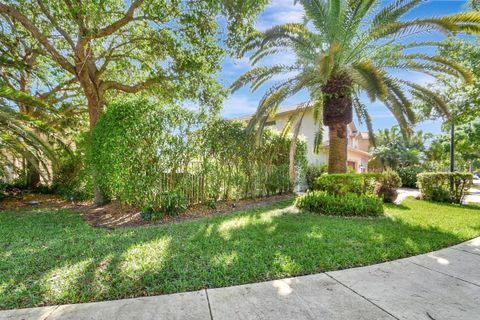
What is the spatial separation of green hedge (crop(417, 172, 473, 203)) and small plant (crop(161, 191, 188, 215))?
1150 centimetres

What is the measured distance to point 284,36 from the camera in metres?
8.13

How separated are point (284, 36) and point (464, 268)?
7.67 m

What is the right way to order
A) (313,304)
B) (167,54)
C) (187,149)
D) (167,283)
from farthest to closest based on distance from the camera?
(167,54), (187,149), (167,283), (313,304)

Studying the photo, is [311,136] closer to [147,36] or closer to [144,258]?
[147,36]

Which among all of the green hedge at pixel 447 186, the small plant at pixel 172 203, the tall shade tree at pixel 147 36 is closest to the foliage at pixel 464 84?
the green hedge at pixel 447 186

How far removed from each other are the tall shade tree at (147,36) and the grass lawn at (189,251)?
17.6 feet

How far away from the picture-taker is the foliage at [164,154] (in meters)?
7.09

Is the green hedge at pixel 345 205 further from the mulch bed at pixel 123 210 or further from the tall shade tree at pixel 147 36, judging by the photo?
the tall shade tree at pixel 147 36

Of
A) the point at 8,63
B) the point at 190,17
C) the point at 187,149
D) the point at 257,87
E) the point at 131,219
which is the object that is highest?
the point at 190,17

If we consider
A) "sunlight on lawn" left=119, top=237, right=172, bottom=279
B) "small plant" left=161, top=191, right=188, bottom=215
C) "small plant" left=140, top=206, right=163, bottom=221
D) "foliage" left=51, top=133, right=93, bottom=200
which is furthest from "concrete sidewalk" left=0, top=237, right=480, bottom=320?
"foliage" left=51, top=133, right=93, bottom=200

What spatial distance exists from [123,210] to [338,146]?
7.74m

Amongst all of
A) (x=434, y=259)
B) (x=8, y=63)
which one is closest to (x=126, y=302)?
(x=434, y=259)

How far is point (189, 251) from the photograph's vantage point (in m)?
4.07

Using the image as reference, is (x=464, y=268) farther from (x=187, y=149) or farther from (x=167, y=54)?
(x=167, y=54)
